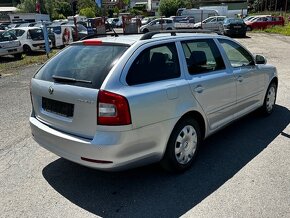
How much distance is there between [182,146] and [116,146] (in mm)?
1013

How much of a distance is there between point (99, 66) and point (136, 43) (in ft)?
1.58

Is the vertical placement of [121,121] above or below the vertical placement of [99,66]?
below

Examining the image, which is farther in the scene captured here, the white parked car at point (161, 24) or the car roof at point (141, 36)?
the white parked car at point (161, 24)

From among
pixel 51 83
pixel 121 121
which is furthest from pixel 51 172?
pixel 121 121

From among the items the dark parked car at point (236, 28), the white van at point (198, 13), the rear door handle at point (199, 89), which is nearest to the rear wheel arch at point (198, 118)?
the rear door handle at point (199, 89)

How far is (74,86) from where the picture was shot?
326cm

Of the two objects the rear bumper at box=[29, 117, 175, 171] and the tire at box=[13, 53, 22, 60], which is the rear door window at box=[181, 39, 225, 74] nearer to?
the rear bumper at box=[29, 117, 175, 171]

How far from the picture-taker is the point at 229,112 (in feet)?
14.9

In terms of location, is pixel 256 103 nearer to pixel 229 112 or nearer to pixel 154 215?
pixel 229 112

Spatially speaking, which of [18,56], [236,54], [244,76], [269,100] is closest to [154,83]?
[244,76]

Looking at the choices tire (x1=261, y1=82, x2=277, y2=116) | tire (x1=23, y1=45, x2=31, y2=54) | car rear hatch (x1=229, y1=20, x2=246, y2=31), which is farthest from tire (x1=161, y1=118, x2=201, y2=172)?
car rear hatch (x1=229, y1=20, x2=246, y2=31)

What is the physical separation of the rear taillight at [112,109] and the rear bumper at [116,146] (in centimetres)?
12

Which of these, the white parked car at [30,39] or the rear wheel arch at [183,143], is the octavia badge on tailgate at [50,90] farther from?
the white parked car at [30,39]

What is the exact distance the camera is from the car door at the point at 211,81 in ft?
12.8
